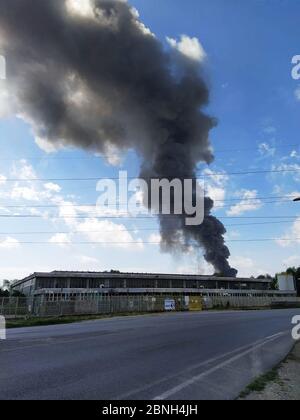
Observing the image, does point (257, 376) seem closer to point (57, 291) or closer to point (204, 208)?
point (204, 208)

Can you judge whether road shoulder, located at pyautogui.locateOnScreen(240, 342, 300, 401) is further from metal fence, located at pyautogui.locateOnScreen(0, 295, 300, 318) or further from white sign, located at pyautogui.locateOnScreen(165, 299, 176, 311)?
white sign, located at pyautogui.locateOnScreen(165, 299, 176, 311)

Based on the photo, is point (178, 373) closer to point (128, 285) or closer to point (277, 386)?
point (277, 386)

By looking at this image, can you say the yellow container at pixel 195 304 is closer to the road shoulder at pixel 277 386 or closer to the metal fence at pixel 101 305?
the metal fence at pixel 101 305

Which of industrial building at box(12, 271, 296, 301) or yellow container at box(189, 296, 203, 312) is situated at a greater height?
industrial building at box(12, 271, 296, 301)

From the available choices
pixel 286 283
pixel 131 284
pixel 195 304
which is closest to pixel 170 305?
pixel 195 304

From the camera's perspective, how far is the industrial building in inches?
3002

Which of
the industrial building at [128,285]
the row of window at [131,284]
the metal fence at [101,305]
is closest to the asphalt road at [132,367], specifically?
the metal fence at [101,305]

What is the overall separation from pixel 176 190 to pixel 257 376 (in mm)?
47041

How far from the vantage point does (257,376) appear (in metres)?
7.83

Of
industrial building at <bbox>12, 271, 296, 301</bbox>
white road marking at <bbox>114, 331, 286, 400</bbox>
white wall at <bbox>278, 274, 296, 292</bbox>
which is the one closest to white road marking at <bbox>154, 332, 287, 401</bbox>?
white road marking at <bbox>114, 331, 286, 400</bbox>

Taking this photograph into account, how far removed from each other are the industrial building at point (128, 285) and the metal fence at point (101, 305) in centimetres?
2413

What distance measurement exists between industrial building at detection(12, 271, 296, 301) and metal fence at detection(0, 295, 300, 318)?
79.2ft

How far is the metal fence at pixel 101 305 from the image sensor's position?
1377 inches

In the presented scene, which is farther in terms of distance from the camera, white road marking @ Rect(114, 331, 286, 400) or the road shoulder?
the road shoulder
